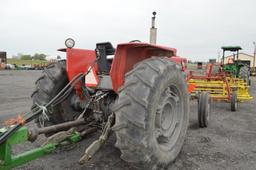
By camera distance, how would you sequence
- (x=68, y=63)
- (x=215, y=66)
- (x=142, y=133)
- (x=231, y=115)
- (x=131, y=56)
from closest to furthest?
(x=142, y=133)
(x=131, y=56)
(x=68, y=63)
(x=231, y=115)
(x=215, y=66)

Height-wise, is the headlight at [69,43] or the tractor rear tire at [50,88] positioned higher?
the headlight at [69,43]

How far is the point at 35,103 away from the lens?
136 inches

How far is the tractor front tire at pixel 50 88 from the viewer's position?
3.51m

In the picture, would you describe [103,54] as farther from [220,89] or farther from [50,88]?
[220,89]

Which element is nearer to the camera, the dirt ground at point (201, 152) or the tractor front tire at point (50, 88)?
the dirt ground at point (201, 152)

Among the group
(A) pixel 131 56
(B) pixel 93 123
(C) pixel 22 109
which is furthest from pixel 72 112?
(C) pixel 22 109

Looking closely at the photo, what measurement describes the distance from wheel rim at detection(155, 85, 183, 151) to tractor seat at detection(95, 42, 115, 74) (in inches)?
38.4

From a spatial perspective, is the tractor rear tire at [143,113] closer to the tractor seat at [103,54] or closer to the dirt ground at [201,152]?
the dirt ground at [201,152]

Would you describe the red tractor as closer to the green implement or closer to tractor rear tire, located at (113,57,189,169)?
tractor rear tire, located at (113,57,189,169)

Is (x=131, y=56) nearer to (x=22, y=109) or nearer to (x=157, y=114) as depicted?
(x=157, y=114)

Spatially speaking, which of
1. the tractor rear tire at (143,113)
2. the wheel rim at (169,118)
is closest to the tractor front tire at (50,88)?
the tractor rear tire at (143,113)

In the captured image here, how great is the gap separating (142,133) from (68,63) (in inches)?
62.4

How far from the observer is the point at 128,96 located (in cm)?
246

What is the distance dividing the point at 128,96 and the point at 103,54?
1206 mm
